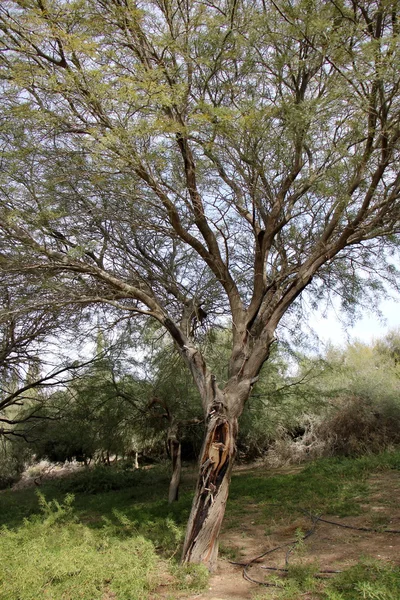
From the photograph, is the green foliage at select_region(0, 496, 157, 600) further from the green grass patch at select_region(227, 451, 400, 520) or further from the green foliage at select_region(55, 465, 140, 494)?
the green foliage at select_region(55, 465, 140, 494)

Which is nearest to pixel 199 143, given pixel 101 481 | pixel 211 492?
pixel 211 492

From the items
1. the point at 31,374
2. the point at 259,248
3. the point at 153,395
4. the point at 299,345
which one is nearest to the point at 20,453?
the point at 31,374

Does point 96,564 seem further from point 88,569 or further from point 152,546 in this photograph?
point 152,546

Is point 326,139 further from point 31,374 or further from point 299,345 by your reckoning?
point 31,374

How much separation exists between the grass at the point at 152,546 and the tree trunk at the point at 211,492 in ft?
0.85

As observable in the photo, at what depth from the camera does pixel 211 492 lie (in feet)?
18.9

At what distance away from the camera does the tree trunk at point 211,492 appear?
5559 millimetres

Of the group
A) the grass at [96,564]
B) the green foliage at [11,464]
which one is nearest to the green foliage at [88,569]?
the grass at [96,564]

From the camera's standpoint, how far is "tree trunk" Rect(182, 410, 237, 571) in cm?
556

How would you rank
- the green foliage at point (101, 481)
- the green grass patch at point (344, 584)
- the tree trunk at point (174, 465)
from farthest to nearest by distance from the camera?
the green foliage at point (101, 481) → the tree trunk at point (174, 465) → the green grass patch at point (344, 584)

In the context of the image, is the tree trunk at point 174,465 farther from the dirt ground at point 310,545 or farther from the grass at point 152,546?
the dirt ground at point 310,545

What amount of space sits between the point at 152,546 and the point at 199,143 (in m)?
5.10

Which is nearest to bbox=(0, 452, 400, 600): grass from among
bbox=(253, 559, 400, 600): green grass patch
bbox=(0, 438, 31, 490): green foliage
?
bbox=(253, 559, 400, 600): green grass patch

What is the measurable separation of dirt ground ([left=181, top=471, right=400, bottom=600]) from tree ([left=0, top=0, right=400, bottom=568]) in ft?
1.72
